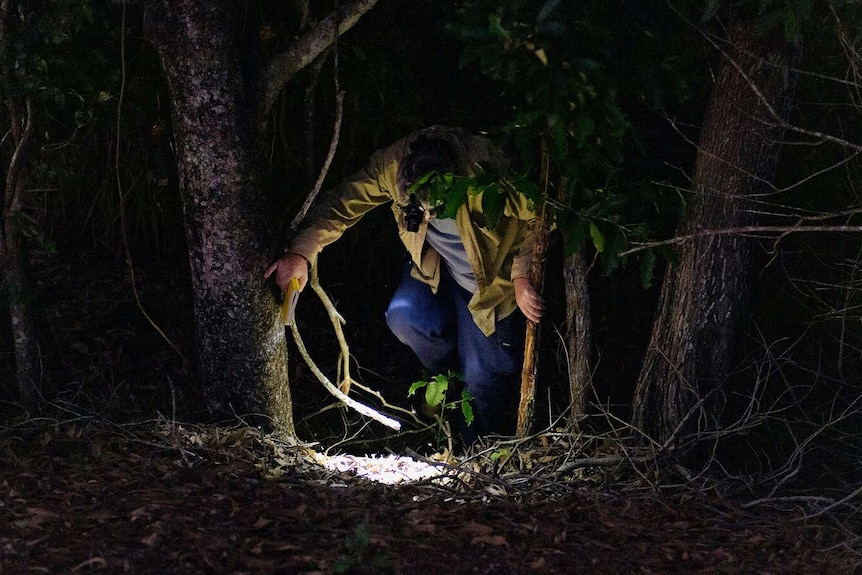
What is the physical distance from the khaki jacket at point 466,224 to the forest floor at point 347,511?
2.24 ft

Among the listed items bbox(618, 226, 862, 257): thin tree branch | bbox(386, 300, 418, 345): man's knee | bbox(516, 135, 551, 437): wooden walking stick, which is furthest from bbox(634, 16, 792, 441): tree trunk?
bbox(386, 300, 418, 345): man's knee

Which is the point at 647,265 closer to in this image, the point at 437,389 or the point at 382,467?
the point at 437,389

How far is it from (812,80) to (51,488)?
340 centimetres

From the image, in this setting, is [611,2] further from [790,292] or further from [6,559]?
[6,559]

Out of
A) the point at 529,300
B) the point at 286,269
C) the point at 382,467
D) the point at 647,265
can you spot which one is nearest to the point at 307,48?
the point at 286,269

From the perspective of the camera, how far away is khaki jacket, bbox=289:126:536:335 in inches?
141

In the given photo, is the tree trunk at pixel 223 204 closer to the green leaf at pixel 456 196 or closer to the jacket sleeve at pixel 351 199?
the jacket sleeve at pixel 351 199

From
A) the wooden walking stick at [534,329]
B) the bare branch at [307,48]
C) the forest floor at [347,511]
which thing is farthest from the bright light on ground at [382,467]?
the bare branch at [307,48]

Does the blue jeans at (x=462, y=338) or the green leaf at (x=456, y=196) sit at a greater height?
the green leaf at (x=456, y=196)

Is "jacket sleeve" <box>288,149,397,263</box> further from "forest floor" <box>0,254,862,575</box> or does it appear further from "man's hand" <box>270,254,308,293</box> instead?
"forest floor" <box>0,254,862,575</box>

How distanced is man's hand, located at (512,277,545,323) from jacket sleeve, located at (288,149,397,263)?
72cm

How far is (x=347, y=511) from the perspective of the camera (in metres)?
2.79

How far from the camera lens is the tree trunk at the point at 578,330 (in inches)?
137

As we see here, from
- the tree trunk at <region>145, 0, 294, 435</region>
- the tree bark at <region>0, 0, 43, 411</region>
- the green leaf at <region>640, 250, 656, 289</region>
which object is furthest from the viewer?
the tree bark at <region>0, 0, 43, 411</region>
